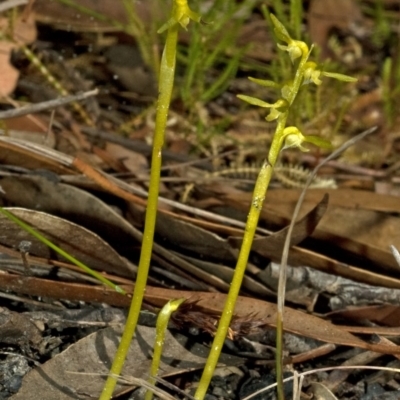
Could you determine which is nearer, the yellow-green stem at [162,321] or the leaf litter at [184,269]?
the yellow-green stem at [162,321]

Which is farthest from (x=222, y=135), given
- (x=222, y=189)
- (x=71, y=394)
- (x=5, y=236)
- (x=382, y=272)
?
(x=71, y=394)

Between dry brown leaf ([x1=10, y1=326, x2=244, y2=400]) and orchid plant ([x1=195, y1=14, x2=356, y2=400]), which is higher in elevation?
orchid plant ([x1=195, y1=14, x2=356, y2=400])

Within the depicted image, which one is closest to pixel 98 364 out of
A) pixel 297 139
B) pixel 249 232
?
pixel 249 232

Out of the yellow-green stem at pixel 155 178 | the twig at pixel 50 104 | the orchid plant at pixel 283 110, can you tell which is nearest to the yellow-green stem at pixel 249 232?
the orchid plant at pixel 283 110

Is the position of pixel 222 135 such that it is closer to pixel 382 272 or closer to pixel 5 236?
pixel 382 272

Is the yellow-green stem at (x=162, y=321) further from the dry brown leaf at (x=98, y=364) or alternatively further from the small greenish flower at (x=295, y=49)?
the small greenish flower at (x=295, y=49)

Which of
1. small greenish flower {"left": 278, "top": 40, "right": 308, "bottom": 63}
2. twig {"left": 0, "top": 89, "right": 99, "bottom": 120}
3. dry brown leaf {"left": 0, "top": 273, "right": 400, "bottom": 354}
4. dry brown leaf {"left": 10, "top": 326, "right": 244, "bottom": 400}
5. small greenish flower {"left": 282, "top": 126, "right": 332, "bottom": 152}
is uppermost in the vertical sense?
small greenish flower {"left": 278, "top": 40, "right": 308, "bottom": 63}

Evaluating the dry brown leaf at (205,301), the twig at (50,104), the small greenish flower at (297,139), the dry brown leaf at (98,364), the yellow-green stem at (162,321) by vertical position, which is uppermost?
the small greenish flower at (297,139)

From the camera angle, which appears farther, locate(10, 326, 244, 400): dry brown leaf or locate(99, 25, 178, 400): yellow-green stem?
locate(10, 326, 244, 400): dry brown leaf

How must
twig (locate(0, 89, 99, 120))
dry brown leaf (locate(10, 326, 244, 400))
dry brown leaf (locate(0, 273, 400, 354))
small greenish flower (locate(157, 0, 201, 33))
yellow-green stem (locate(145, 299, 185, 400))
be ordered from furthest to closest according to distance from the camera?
1. twig (locate(0, 89, 99, 120))
2. dry brown leaf (locate(0, 273, 400, 354))
3. dry brown leaf (locate(10, 326, 244, 400))
4. yellow-green stem (locate(145, 299, 185, 400))
5. small greenish flower (locate(157, 0, 201, 33))

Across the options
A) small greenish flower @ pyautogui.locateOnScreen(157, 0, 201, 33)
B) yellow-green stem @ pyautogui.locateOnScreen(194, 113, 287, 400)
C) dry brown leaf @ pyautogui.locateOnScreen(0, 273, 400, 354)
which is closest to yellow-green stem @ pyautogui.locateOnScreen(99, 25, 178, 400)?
small greenish flower @ pyautogui.locateOnScreen(157, 0, 201, 33)

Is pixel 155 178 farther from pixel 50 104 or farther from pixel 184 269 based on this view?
pixel 50 104

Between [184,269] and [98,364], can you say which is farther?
[184,269]

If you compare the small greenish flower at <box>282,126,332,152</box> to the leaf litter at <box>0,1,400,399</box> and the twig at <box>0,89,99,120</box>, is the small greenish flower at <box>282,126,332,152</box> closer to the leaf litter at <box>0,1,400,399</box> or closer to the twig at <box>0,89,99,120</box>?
the leaf litter at <box>0,1,400,399</box>
